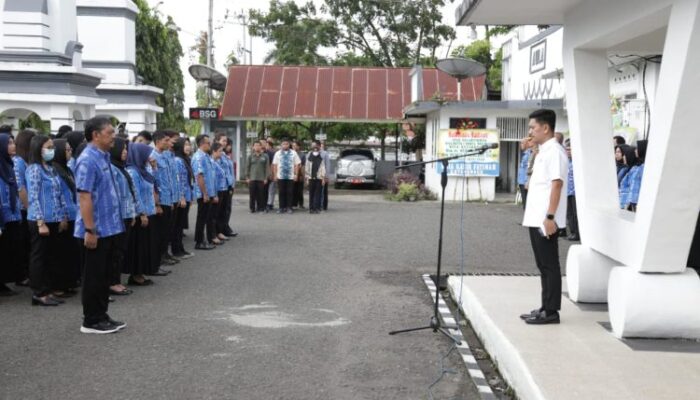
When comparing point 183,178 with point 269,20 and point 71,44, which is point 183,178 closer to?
point 71,44

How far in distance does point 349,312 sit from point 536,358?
280cm

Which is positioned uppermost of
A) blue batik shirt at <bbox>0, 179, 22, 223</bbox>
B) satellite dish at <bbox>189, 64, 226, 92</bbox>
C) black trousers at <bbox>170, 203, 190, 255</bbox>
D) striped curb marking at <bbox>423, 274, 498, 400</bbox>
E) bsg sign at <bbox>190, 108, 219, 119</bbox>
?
satellite dish at <bbox>189, 64, 226, 92</bbox>

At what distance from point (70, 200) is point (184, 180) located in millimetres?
3042

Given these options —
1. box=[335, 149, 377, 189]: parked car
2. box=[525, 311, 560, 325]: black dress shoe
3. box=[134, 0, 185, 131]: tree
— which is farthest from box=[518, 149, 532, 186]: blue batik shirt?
box=[134, 0, 185, 131]: tree

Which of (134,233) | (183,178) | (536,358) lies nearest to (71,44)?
(183,178)

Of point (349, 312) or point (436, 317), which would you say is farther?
point (349, 312)

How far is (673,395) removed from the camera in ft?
15.8

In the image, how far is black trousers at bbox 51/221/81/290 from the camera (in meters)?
8.45

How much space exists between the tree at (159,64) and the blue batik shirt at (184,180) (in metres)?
16.4

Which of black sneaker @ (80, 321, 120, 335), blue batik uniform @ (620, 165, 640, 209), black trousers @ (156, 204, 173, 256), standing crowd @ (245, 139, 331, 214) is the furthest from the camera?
standing crowd @ (245, 139, 331, 214)

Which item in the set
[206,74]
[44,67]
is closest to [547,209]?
[44,67]

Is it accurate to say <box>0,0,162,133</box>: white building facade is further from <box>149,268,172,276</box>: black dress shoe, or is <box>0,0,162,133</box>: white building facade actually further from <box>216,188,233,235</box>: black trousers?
<box>149,268,172,276</box>: black dress shoe

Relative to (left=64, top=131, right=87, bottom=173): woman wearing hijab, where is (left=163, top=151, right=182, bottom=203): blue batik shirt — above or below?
below

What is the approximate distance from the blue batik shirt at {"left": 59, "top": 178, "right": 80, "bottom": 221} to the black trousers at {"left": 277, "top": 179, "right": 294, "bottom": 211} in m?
10.6
